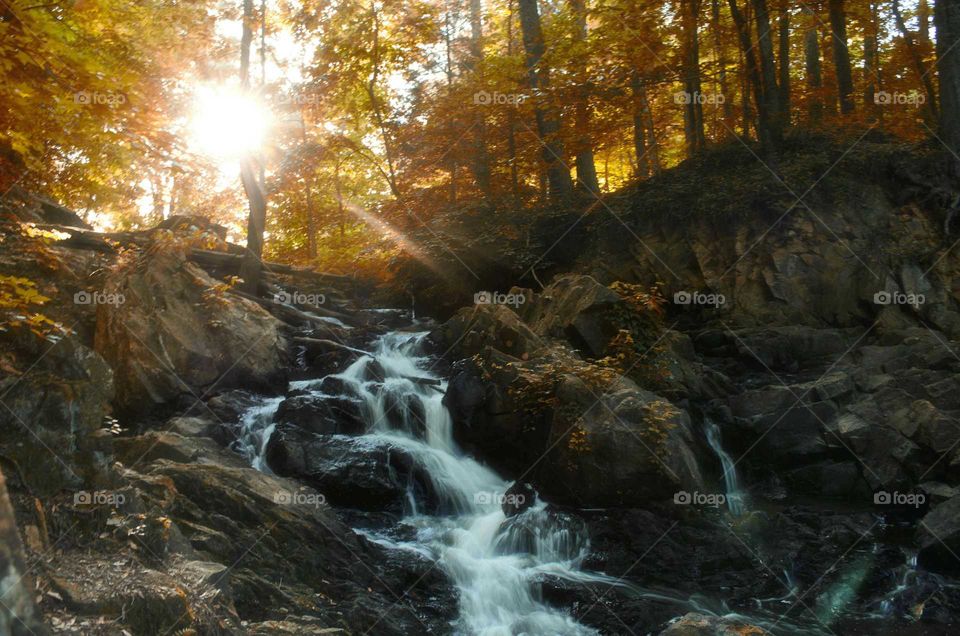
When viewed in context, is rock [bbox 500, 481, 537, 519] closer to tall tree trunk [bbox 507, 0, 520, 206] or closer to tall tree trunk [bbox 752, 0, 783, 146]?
tall tree trunk [bbox 507, 0, 520, 206]

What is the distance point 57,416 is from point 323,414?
17.1 ft

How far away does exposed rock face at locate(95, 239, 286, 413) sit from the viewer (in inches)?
415

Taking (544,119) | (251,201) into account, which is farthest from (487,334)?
(251,201)

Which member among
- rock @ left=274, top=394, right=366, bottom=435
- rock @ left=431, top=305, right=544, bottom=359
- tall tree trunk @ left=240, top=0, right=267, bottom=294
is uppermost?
tall tree trunk @ left=240, top=0, right=267, bottom=294

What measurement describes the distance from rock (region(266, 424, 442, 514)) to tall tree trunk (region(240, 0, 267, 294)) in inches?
260

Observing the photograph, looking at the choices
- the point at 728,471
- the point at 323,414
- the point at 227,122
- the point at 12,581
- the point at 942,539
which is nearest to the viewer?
the point at 12,581

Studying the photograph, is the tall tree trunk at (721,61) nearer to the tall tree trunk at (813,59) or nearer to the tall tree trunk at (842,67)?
the tall tree trunk at (813,59)

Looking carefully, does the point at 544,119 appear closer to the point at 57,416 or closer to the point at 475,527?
the point at 475,527

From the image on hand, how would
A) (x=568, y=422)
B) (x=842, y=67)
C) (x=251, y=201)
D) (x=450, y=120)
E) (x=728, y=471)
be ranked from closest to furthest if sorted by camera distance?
1. (x=568, y=422)
2. (x=728, y=471)
3. (x=251, y=201)
4. (x=842, y=67)
5. (x=450, y=120)

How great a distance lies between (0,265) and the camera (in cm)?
891

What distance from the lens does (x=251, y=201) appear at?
52.6 ft

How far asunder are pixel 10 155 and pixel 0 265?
2087mm

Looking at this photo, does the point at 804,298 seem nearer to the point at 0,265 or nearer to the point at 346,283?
the point at 346,283

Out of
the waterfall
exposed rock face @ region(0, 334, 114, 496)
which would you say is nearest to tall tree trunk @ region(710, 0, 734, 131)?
the waterfall
